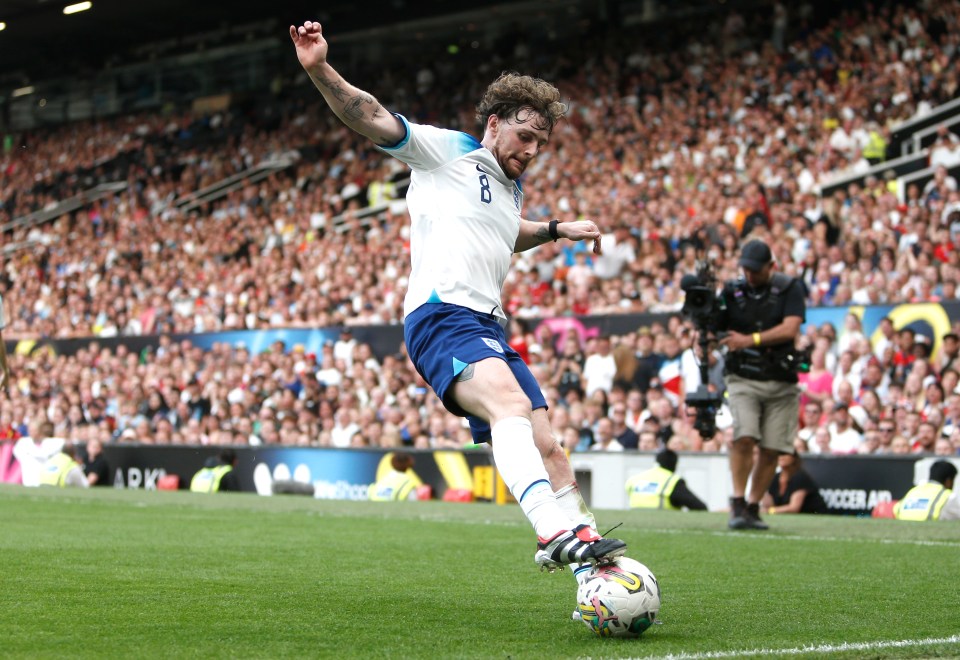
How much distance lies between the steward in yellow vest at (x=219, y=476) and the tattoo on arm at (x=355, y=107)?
1352 centimetres

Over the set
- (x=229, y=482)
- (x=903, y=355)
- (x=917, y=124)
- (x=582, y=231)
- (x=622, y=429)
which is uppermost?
(x=917, y=124)

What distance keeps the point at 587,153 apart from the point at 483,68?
6978 mm

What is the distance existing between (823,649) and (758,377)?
18.7 feet

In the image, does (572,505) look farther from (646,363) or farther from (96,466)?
(96,466)

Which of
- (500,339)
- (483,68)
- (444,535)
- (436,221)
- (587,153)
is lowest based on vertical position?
(444,535)

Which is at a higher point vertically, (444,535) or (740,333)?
(740,333)

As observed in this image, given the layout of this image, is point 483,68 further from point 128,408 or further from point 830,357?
point 830,357

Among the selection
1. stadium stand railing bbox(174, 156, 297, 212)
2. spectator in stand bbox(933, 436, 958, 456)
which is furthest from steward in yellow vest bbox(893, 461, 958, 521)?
stadium stand railing bbox(174, 156, 297, 212)

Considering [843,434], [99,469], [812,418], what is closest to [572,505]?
[843,434]

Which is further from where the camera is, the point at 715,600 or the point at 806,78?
the point at 806,78

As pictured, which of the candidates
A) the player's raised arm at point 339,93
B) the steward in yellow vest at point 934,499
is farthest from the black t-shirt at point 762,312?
the player's raised arm at point 339,93

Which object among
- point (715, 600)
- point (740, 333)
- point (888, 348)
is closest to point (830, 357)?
point (888, 348)

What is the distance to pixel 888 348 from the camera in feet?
48.1

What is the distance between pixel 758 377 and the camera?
31.8 ft
